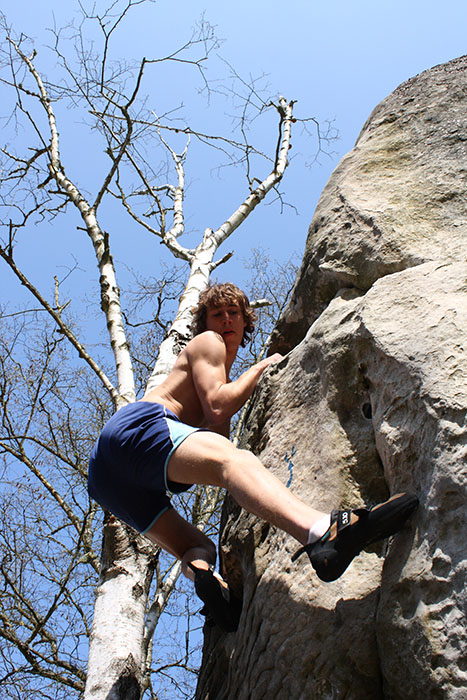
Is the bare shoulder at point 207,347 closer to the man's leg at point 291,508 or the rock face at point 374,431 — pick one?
the rock face at point 374,431

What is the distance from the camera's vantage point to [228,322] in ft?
13.9

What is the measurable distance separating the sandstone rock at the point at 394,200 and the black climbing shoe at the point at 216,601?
1.74 metres

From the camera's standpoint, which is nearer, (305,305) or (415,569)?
(415,569)

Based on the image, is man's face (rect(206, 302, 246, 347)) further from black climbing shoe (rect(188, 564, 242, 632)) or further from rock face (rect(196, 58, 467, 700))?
black climbing shoe (rect(188, 564, 242, 632))

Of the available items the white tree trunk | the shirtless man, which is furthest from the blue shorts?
the white tree trunk

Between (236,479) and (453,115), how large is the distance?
2.82m

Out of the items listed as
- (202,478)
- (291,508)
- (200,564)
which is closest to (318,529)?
(291,508)

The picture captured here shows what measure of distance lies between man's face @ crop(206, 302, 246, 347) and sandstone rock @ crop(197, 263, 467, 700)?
648 millimetres

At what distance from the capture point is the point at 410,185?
3814mm

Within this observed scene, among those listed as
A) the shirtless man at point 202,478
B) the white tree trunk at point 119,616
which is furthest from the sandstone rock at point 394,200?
the white tree trunk at point 119,616

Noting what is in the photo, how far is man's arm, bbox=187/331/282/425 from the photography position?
3.49 meters

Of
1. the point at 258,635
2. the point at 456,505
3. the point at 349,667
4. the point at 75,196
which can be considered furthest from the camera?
the point at 75,196

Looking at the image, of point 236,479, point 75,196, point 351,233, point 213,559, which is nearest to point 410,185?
point 351,233

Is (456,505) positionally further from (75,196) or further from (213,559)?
(75,196)
